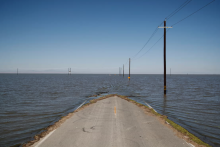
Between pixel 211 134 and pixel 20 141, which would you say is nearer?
pixel 20 141

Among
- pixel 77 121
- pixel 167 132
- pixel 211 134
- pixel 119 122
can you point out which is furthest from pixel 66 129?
pixel 211 134

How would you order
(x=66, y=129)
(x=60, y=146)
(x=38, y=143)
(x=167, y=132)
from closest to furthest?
(x=60, y=146) < (x=38, y=143) < (x=167, y=132) < (x=66, y=129)

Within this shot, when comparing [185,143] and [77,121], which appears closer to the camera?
[185,143]

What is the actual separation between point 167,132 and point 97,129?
3.63 m

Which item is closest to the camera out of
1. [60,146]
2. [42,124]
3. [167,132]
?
[60,146]

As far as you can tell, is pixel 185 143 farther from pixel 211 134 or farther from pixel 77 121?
pixel 77 121

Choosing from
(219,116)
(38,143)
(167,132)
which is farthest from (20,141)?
(219,116)

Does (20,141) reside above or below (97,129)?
below

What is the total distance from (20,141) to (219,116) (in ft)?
48.0

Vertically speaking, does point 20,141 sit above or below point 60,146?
below

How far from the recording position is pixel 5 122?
1118 cm

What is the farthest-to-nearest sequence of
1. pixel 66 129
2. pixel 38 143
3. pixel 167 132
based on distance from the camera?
pixel 66 129
pixel 167 132
pixel 38 143

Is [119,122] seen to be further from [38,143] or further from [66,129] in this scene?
[38,143]

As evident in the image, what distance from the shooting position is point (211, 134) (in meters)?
8.84
